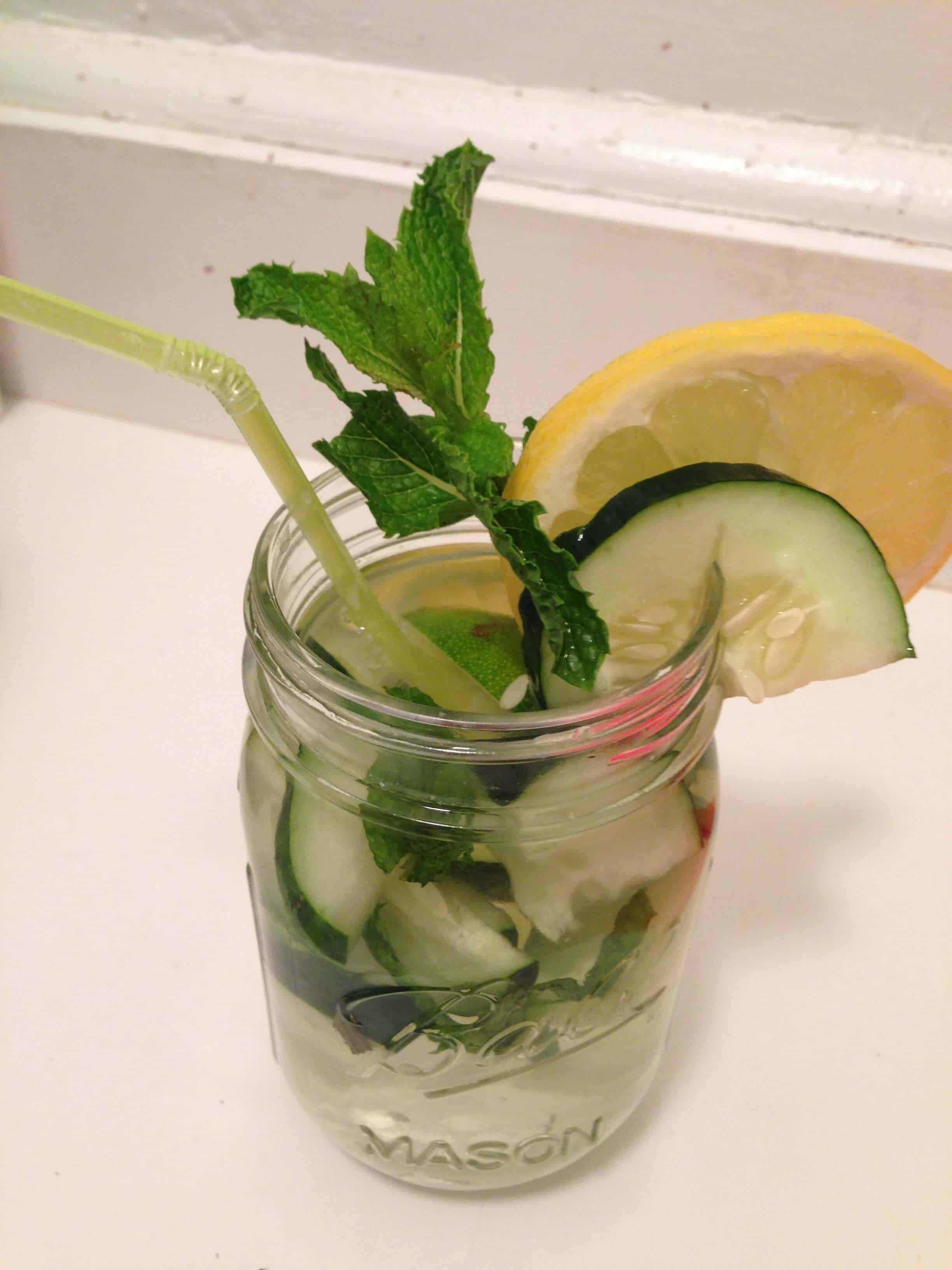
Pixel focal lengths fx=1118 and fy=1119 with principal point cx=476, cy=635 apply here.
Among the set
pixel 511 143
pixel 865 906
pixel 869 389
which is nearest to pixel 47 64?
pixel 511 143

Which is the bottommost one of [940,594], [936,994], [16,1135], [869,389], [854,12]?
[16,1135]

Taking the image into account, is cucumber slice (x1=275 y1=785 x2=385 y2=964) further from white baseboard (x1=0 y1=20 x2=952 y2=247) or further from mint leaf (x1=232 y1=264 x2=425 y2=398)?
white baseboard (x1=0 y1=20 x2=952 y2=247)

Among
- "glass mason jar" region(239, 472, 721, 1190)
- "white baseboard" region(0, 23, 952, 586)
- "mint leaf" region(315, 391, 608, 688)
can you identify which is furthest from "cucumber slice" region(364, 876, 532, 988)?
"white baseboard" region(0, 23, 952, 586)

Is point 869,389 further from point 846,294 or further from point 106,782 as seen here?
point 106,782

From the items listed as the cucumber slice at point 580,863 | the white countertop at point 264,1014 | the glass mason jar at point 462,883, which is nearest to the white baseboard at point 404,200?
the white countertop at point 264,1014

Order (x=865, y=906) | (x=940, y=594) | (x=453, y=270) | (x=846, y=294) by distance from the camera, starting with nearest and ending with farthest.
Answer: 1. (x=453, y=270)
2. (x=865, y=906)
3. (x=846, y=294)
4. (x=940, y=594)

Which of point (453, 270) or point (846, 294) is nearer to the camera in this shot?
point (453, 270)

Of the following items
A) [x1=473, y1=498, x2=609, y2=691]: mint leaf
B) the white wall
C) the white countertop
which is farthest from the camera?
the white wall
